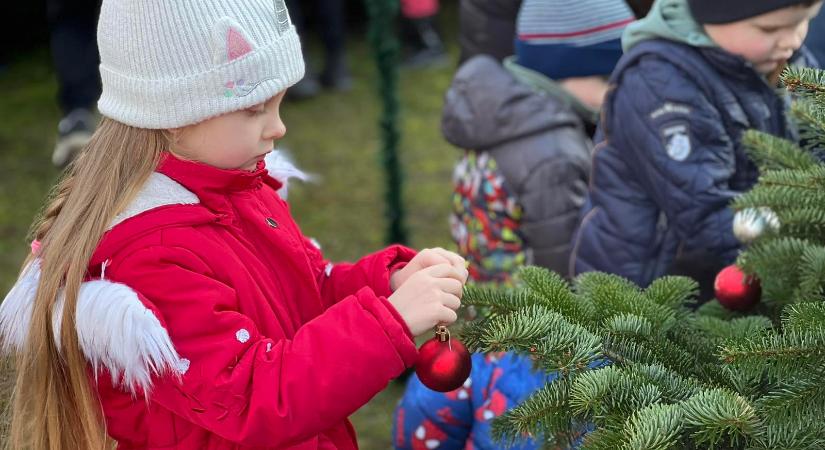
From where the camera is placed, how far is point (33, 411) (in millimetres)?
1638

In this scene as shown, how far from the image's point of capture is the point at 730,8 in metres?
2.46

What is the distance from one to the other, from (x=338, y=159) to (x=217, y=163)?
15.8 ft

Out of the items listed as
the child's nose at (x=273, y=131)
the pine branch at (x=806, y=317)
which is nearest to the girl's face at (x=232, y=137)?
the child's nose at (x=273, y=131)

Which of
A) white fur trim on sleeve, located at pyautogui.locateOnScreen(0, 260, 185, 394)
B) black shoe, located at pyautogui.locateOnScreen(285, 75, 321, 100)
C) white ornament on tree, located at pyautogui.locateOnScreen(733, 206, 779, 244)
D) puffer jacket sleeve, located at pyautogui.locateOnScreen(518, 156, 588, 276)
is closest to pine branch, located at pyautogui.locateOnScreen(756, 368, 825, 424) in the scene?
white ornament on tree, located at pyautogui.locateOnScreen(733, 206, 779, 244)

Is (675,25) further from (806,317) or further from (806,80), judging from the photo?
(806,317)

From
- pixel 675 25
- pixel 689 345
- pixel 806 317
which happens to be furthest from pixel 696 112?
pixel 806 317

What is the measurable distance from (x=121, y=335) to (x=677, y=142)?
154 centimetres

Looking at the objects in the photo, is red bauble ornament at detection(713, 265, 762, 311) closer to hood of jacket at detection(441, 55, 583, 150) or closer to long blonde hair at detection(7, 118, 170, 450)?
long blonde hair at detection(7, 118, 170, 450)

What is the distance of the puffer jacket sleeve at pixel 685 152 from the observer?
251cm

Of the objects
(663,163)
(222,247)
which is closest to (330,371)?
(222,247)

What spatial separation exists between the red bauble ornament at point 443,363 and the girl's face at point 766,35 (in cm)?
137

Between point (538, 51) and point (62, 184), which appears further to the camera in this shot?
point (538, 51)

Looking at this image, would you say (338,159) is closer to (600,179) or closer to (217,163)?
(600,179)

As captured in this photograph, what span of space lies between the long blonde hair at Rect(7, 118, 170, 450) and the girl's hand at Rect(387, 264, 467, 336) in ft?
1.44
